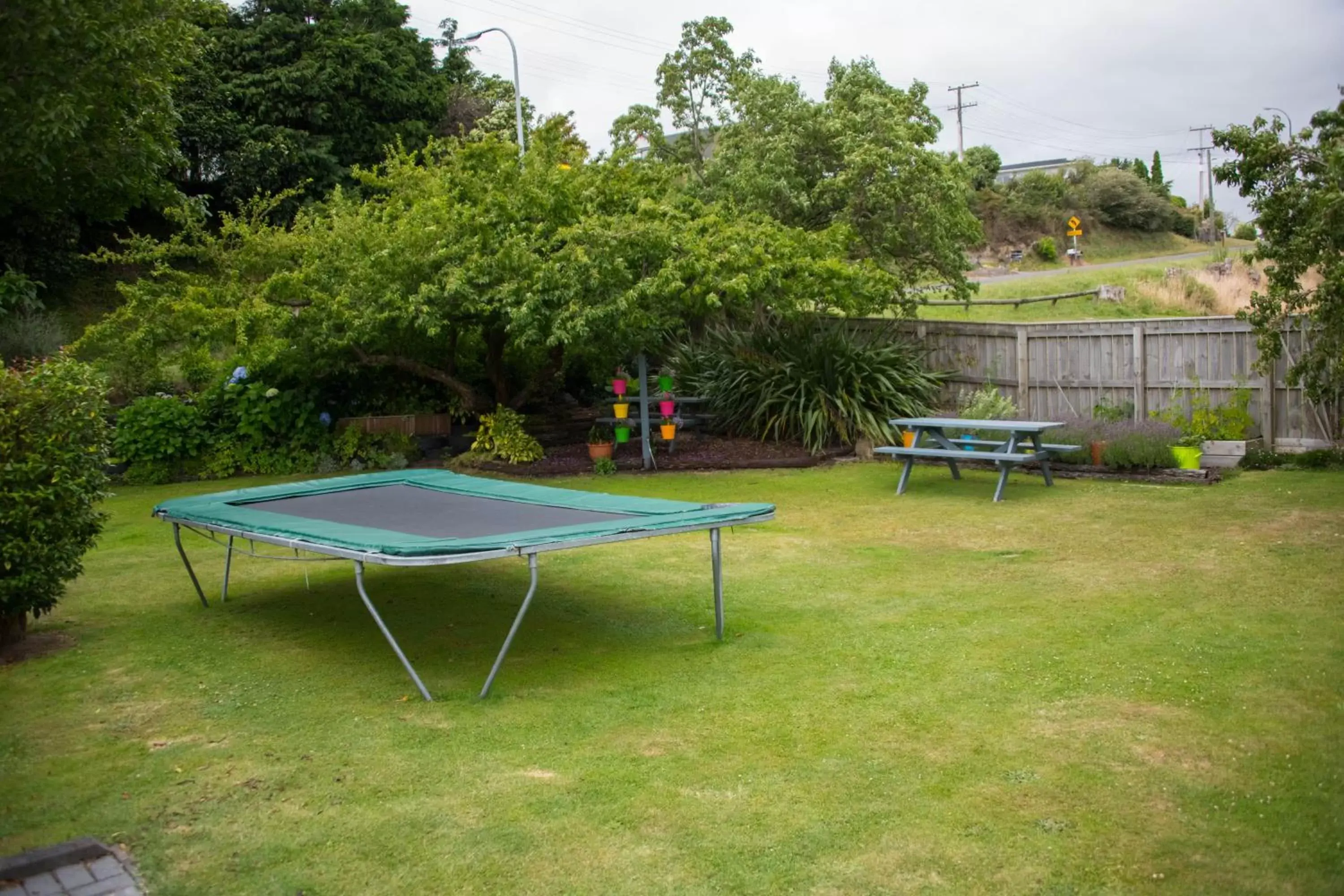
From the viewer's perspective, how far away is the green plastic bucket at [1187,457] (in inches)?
426

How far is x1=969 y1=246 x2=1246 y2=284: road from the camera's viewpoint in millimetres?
28281

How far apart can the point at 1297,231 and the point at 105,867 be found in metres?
10.2

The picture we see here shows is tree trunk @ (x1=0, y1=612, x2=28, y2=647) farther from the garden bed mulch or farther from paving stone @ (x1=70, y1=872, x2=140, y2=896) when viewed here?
the garden bed mulch

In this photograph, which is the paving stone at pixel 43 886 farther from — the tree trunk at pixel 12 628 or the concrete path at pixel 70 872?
the tree trunk at pixel 12 628

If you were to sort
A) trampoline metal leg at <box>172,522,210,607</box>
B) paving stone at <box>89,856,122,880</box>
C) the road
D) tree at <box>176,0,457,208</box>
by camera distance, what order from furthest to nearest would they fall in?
the road, tree at <box>176,0,457,208</box>, trampoline metal leg at <box>172,522,210,607</box>, paving stone at <box>89,856,122,880</box>

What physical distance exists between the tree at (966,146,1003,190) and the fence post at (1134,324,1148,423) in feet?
78.4

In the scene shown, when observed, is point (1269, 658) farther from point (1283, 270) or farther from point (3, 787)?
point (1283, 270)

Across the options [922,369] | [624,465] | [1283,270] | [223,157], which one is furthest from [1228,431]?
[223,157]

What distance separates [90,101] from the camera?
11.4 m

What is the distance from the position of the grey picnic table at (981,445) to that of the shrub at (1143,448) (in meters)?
0.41

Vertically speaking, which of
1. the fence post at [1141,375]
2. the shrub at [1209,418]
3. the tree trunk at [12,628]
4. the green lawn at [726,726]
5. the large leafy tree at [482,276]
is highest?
the large leafy tree at [482,276]

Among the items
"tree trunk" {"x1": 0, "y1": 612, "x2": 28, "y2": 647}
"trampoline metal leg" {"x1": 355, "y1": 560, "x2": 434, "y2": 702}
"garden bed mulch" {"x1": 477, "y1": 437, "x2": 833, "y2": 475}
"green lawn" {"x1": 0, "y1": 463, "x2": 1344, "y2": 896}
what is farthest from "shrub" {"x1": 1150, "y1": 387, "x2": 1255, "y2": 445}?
"tree trunk" {"x1": 0, "y1": 612, "x2": 28, "y2": 647}

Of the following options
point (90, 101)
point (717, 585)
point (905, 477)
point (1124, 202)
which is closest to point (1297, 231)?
point (905, 477)

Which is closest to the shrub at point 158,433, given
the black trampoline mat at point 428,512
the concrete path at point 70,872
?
the black trampoline mat at point 428,512
